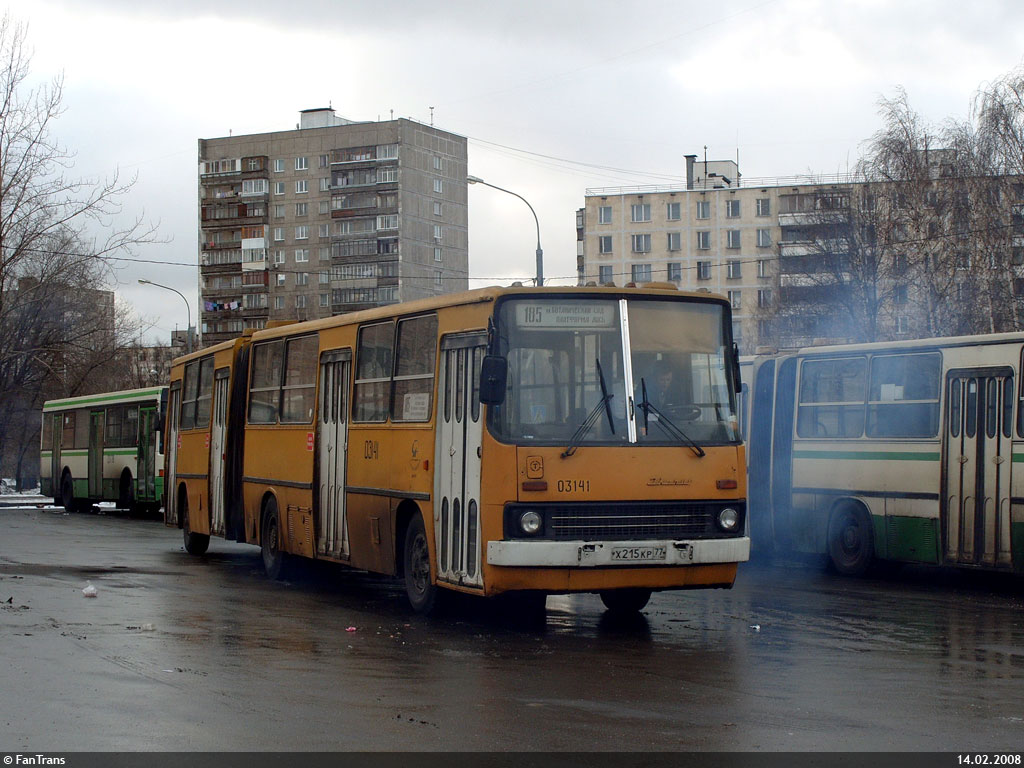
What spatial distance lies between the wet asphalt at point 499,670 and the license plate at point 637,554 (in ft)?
2.25

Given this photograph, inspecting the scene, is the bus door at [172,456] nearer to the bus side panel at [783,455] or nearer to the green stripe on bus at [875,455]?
the bus side panel at [783,455]

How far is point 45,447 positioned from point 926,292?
28394 mm

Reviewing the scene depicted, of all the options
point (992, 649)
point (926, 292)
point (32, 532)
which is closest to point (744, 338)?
point (926, 292)

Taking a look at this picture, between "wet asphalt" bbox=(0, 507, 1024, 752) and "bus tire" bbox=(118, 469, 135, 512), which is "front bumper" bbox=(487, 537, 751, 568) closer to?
A: "wet asphalt" bbox=(0, 507, 1024, 752)

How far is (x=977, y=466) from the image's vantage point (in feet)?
53.8

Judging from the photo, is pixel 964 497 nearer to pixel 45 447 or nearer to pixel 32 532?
pixel 32 532

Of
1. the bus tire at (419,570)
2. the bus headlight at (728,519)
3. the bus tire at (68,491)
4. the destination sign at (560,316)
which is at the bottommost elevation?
the bus tire at (68,491)

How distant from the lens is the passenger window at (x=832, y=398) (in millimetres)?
18594

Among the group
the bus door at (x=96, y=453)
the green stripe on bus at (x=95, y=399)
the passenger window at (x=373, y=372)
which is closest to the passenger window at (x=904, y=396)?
the passenger window at (x=373, y=372)

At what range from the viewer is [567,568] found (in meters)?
11.5

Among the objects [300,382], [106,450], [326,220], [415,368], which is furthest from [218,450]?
[326,220]

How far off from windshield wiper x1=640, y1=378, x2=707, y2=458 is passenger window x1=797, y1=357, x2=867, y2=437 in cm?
702

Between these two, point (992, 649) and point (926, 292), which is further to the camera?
point (926, 292)

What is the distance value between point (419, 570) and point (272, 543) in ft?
15.8
